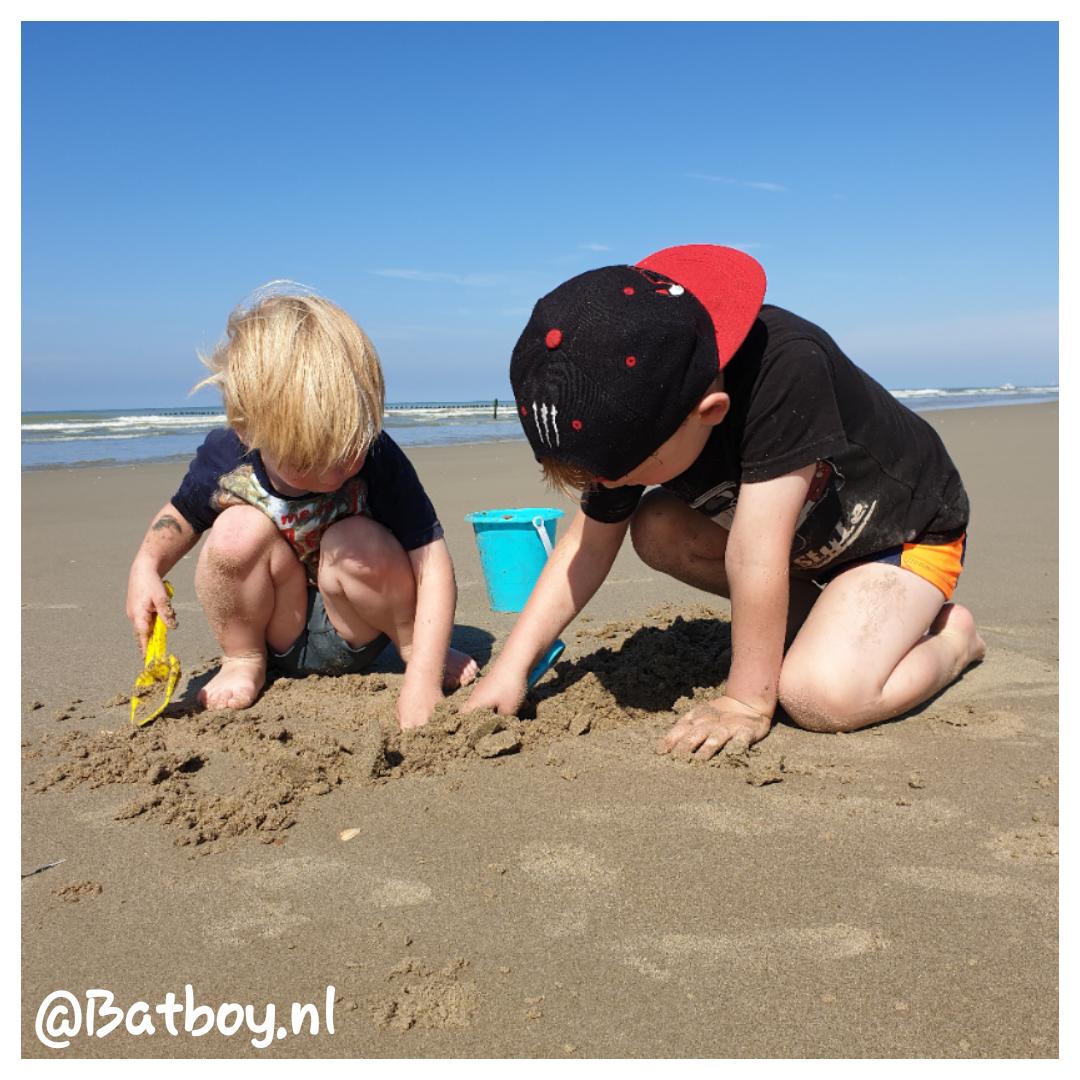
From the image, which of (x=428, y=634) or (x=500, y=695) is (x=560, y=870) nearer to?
Answer: (x=500, y=695)

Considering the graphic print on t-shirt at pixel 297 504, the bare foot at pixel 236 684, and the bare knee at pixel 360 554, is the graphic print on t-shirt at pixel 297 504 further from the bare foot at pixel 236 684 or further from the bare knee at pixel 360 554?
the bare foot at pixel 236 684

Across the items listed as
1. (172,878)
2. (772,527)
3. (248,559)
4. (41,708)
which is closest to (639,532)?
(772,527)

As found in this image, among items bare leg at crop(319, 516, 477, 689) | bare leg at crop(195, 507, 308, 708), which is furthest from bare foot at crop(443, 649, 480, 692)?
bare leg at crop(195, 507, 308, 708)

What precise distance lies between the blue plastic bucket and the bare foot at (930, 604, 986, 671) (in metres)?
1.32

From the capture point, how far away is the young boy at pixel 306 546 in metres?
2.56

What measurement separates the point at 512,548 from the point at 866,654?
1.60 meters

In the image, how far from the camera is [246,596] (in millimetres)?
2883

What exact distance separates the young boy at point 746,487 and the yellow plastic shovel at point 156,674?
853mm

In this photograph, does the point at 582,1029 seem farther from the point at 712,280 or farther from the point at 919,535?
the point at 919,535

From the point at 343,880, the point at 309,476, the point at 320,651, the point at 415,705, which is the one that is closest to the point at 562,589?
the point at 415,705

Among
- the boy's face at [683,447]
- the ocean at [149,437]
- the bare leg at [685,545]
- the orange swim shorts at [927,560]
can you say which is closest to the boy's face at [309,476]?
the boy's face at [683,447]

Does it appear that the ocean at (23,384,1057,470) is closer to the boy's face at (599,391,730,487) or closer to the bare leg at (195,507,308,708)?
the bare leg at (195,507,308,708)

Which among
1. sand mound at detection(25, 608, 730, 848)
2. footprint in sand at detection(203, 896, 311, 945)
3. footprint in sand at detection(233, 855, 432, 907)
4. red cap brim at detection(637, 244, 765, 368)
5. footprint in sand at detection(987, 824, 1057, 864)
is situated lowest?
footprint in sand at detection(203, 896, 311, 945)

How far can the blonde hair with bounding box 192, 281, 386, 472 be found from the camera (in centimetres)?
244
